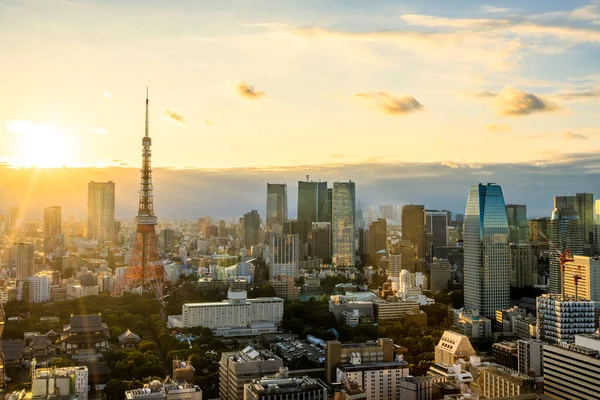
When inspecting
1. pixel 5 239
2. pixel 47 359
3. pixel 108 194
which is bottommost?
pixel 47 359

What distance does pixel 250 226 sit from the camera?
114 ft

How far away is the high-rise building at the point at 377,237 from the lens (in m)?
30.0

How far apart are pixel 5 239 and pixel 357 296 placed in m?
12.7

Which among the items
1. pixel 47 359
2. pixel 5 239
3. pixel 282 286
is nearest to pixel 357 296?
pixel 282 286

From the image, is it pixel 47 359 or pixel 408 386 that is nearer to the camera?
pixel 408 386

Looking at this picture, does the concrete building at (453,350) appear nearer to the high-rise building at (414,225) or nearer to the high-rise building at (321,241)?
the high-rise building at (414,225)

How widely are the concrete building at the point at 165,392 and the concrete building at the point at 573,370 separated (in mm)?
5240

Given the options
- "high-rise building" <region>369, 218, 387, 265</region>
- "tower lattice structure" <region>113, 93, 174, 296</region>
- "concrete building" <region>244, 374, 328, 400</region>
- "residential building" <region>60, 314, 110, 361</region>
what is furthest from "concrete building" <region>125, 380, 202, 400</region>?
"high-rise building" <region>369, 218, 387, 265</region>

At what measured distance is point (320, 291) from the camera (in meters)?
22.8

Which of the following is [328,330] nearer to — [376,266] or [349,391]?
[349,391]

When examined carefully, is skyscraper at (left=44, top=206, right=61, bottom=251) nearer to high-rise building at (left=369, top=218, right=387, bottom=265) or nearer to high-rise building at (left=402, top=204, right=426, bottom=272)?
high-rise building at (left=369, top=218, right=387, bottom=265)

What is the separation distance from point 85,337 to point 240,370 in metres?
5.83

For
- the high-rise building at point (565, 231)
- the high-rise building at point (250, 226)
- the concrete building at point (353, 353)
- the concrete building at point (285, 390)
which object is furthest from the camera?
the high-rise building at point (250, 226)

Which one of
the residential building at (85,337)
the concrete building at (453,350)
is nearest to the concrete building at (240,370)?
the concrete building at (453,350)
